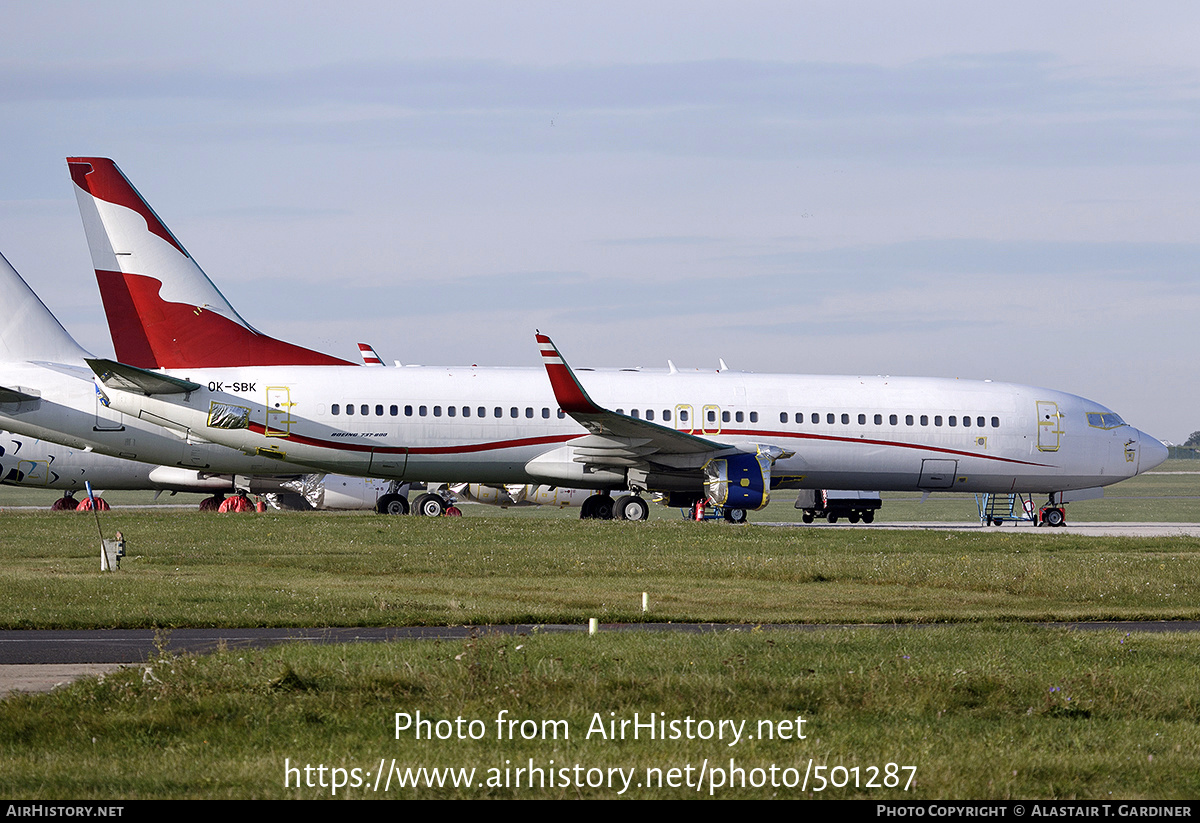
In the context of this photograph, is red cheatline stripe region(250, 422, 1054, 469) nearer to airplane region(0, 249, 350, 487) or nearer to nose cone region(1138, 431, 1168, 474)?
airplane region(0, 249, 350, 487)

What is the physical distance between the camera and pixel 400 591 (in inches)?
763

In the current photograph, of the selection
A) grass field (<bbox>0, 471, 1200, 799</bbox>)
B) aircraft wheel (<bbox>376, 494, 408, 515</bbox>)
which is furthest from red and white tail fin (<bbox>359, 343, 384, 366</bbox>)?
grass field (<bbox>0, 471, 1200, 799</bbox>)

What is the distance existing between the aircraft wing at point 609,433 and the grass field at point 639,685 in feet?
Result: 34.6

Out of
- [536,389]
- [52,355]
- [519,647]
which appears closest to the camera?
[519,647]

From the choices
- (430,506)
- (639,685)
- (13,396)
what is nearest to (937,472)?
(430,506)

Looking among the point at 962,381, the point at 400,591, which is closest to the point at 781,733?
the point at 400,591

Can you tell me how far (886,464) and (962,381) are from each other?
4096mm

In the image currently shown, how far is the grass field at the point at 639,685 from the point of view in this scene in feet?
27.2

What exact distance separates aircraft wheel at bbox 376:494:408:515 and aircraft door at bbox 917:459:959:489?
640 inches

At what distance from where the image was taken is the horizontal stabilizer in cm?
3284

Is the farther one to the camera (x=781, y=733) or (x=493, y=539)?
(x=493, y=539)

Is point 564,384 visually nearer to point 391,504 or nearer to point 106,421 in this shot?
point 391,504

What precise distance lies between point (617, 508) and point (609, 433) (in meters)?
2.89

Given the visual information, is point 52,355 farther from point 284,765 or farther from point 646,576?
point 284,765
